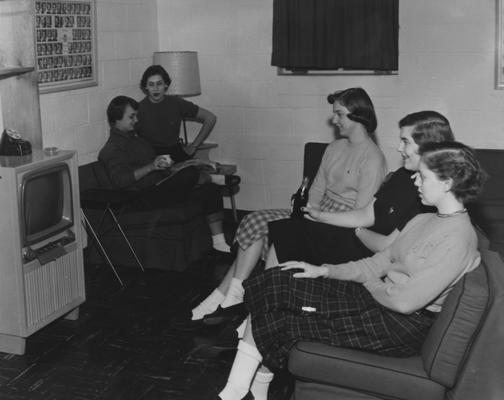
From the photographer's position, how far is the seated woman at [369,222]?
3432 millimetres

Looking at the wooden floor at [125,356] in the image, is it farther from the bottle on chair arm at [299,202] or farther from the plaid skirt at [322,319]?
the bottle on chair arm at [299,202]

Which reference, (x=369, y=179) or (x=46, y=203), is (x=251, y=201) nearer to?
(x=369, y=179)

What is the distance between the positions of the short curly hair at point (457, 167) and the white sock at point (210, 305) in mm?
1842

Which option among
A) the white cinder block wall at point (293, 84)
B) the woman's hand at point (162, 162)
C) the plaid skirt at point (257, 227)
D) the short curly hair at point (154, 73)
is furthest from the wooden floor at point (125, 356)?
the white cinder block wall at point (293, 84)

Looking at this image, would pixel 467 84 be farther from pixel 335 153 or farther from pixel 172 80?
pixel 172 80

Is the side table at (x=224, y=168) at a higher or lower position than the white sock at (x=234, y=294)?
higher

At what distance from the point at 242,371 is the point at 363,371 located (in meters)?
0.60

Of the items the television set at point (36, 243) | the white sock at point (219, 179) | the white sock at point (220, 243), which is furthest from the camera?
the white sock at point (219, 179)

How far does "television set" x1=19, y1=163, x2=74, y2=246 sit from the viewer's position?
3936 millimetres

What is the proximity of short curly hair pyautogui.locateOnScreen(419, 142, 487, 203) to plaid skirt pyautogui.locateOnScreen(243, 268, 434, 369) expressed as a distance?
20.3 inches

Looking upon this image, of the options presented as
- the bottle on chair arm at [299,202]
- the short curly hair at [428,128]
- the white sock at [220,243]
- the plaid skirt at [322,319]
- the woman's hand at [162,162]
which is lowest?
the white sock at [220,243]

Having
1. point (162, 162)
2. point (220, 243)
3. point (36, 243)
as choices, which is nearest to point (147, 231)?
point (162, 162)

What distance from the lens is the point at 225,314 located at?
4258mm

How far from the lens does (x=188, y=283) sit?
509cm
